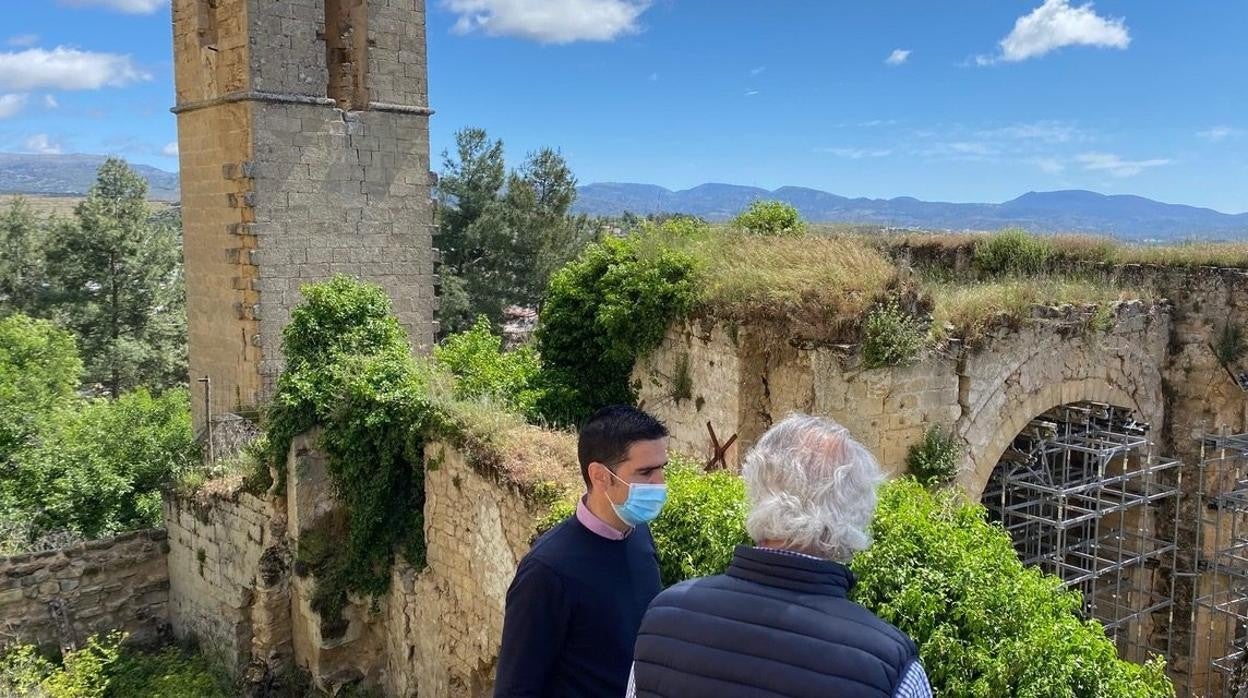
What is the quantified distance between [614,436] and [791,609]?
1307mm

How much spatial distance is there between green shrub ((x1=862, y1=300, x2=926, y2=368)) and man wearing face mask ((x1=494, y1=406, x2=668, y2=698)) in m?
5.52

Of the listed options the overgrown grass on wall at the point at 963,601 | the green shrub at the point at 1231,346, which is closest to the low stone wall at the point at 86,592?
the overgrown grass on wall at the point at 963,601

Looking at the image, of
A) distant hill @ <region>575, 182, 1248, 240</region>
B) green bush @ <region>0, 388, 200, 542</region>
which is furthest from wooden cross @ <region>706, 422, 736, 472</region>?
distant hill @ <region>575, 182, 1248, 240</region>

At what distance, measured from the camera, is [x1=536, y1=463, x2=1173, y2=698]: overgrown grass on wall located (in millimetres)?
4520

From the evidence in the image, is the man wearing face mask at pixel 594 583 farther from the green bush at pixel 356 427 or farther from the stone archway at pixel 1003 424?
the stone archway at pixel 1003 424

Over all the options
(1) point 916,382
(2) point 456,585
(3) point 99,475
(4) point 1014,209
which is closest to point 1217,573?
(1) point 916,382

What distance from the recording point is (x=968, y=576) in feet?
16.0

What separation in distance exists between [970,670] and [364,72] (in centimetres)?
1183

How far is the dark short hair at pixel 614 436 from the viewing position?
11.4ft

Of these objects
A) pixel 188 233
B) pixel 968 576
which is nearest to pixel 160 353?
pixel 188 233

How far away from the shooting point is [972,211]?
5625 cm

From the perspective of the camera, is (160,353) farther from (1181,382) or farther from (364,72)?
(1181,382)

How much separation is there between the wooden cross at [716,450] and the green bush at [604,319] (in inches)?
56.0

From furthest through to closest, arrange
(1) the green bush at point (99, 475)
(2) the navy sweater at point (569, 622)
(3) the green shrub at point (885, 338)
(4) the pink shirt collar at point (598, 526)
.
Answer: (1) the green bush at point (99, 475)
(3) the green shrub at point (885, 338)
(4) the pink shirt collar at point (598, 526)
(2) the navy sweater at point (569, 622)
